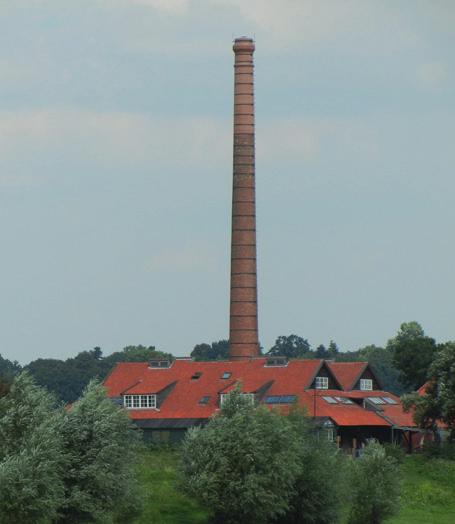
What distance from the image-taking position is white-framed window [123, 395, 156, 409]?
4355 inches

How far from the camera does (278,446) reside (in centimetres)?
7744

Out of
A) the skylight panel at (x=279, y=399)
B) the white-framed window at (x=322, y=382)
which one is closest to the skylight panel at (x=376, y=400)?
the white-framed window at (x=322, y=382)

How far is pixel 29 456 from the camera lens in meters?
66.9

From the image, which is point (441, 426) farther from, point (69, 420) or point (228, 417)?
point (69, 420)

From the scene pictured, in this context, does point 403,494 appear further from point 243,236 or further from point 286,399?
point 243,236

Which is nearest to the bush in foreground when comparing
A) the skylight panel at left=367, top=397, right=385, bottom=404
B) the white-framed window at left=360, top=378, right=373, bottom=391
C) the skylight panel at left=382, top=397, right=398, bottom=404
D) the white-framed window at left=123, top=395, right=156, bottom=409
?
the white-framed window at left=123, top=395, right=156, bottom=409

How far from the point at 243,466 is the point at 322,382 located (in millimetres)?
34885

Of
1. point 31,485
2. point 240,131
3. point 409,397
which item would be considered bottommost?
point 31,485

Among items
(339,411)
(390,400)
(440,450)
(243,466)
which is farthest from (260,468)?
(390,400)

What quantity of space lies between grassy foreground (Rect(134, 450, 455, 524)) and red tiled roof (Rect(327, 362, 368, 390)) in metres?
12.9

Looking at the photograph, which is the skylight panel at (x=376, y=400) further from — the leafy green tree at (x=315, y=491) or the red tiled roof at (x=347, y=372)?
the leafy green tree at (x=315, y=491)

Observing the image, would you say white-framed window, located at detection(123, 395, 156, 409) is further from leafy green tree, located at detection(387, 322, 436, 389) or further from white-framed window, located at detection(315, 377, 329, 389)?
leafy green tree, located at detection(387, 322, 436, 389)

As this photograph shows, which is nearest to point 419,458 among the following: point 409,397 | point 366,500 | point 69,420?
point 409,397

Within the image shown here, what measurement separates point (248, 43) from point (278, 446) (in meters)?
59.5
